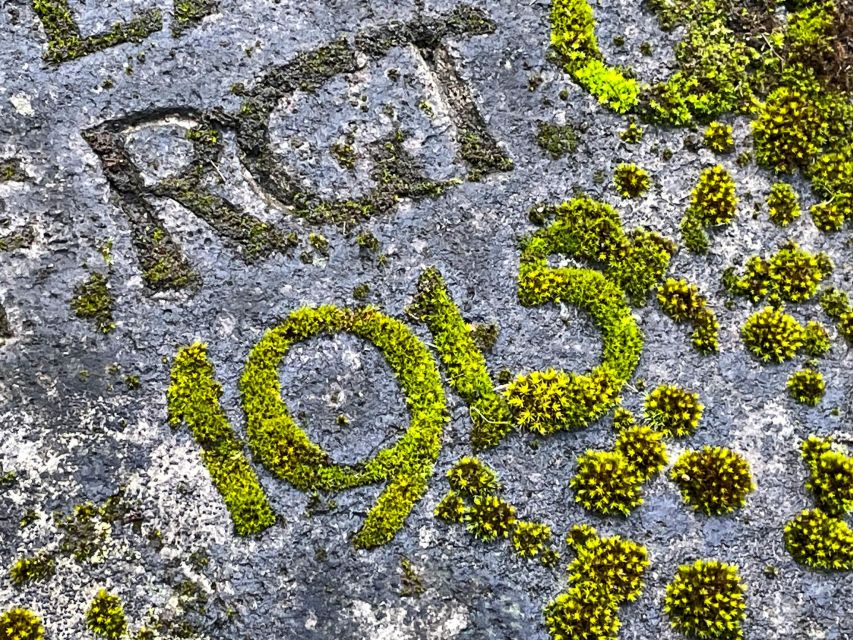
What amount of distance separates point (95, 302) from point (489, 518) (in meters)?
2.16

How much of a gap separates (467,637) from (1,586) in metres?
2.12

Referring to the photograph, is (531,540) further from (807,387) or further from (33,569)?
(33,569)

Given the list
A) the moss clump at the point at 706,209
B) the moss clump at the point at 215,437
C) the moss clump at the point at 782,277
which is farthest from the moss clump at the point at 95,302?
the moss clump at the point at 782,277

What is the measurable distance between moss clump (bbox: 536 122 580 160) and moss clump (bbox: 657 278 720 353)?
88cm

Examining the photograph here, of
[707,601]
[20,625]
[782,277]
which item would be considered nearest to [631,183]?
[782,277]

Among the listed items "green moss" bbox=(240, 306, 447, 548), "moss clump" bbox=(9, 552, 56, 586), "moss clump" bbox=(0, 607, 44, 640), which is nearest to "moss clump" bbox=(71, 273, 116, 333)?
"green moss" bbox=(240, 306, 447, 548)

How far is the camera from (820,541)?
398cm

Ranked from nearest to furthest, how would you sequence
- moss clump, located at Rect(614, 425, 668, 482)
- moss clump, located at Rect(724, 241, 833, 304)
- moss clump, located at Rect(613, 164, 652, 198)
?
moss clump, located at Rect(614, 425, 668, 482), moss clump, located at Rect(724, 241, 833, 304), moss clump, located at Rect(613, 164, 652, 198)

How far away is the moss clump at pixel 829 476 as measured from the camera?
405cm

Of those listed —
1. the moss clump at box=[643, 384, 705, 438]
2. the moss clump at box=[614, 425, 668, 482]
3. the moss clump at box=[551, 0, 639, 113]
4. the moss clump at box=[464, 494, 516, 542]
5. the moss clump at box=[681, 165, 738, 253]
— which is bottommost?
the moss clump at box=[464, 494, 516, 542]

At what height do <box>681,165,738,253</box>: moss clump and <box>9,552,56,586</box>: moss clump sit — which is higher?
<box>681,165,738,253</box>: moss clump

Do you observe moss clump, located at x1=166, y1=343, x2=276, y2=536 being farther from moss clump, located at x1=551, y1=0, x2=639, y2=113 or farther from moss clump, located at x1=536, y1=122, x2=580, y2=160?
moss clump, located at x1=551, y1=0, x2=639, y2=113

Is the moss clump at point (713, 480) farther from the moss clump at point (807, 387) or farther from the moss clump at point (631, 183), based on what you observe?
the moss clump at point (631, 183)

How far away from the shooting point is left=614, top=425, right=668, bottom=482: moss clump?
4078 millimetres
